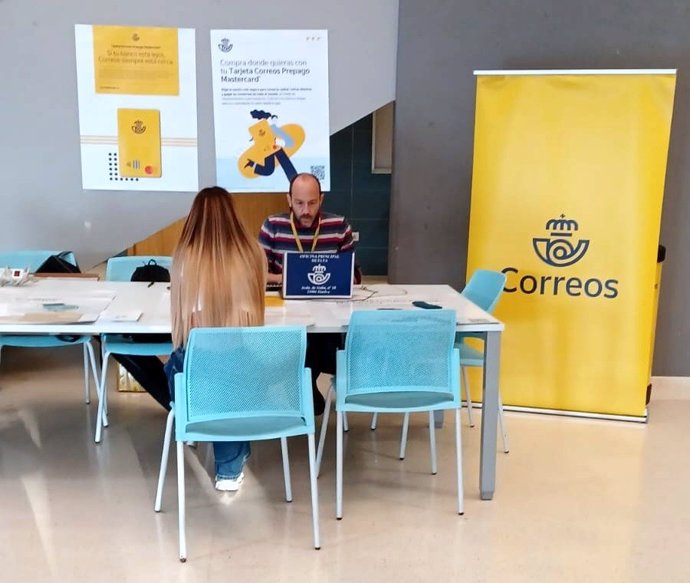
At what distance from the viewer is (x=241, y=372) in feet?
7.38

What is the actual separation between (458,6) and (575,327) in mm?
1960

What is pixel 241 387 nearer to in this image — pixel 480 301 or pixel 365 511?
pixel 365 511

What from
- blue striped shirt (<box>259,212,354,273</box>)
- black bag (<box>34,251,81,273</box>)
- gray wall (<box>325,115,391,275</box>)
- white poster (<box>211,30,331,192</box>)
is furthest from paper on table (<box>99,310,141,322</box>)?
gray wall (<box>325,115,391,275</box>)

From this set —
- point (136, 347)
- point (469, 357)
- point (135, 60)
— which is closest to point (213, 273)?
point (136, 347)

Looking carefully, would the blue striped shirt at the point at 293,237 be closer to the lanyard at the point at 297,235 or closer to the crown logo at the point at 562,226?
the lanyard at the point at 297,235

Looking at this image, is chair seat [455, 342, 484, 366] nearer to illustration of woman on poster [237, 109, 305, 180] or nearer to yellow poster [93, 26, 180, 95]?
illustration of woman on poster [237, 109, 305, 180]

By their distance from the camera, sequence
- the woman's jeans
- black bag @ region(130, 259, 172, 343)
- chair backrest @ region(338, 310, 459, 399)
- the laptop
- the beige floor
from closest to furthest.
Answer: the beige floor → chair backrest @ region(338, 310, 459, 399) → the woman's jeans → the laptop → black bag @ region(130, 259, 172, 343)

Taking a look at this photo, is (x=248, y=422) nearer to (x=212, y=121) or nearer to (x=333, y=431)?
(x=333, y=431)

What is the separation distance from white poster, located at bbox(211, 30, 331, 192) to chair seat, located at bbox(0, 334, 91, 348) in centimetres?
143

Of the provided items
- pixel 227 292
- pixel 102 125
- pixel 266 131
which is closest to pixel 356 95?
pixel 266 131

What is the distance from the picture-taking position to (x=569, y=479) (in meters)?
3.01

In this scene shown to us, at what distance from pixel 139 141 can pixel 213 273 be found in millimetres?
2252

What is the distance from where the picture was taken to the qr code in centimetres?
437

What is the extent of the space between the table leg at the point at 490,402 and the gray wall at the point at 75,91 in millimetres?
2108
